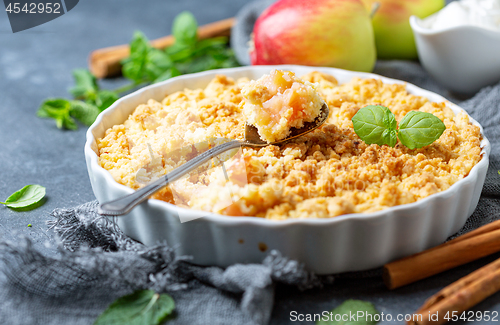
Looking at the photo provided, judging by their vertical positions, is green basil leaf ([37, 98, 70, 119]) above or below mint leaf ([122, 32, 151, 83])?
below

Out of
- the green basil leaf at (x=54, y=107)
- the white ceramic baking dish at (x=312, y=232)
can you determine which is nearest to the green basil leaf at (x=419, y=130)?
the white ceramic baking dish at (x=312, y=232)

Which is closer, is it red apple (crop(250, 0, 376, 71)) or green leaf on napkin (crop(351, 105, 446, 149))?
green leaf on napkin (crop(351, 105, 446, 149))

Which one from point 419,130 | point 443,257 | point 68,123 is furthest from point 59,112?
point 443,257

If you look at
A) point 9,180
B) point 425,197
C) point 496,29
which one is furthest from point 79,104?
point 496,29

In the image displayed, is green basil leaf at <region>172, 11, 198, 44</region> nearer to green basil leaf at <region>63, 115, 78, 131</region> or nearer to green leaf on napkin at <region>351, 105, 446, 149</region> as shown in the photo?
green basil leaf at <region>63, 115, 78, 131</region>

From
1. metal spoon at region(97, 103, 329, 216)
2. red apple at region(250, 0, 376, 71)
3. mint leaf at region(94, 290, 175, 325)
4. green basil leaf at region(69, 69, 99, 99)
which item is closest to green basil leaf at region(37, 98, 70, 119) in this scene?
green basil leaf at region(69, 69, 99, 99)

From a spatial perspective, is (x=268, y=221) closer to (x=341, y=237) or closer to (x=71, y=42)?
(x=341, y=237)
